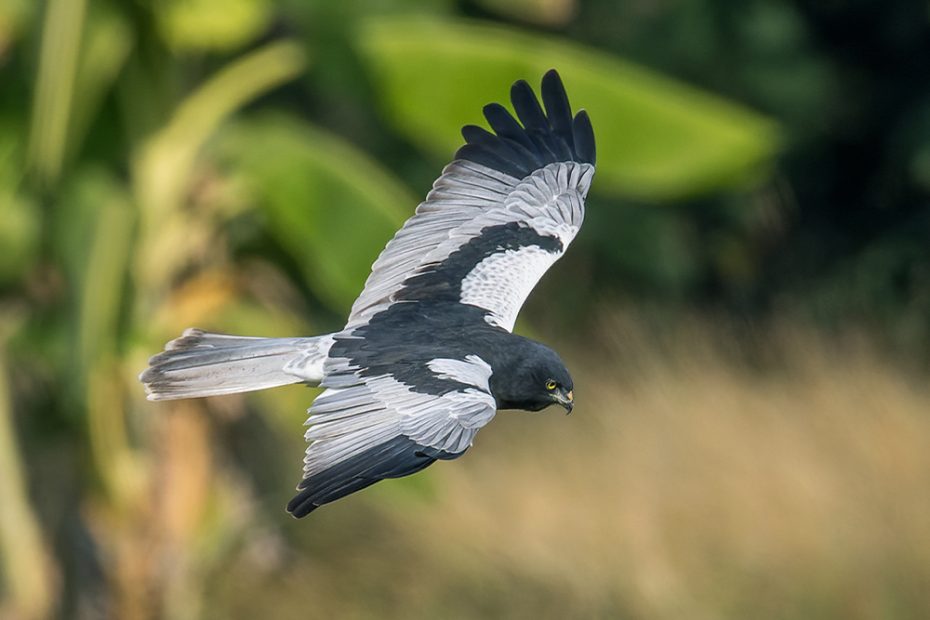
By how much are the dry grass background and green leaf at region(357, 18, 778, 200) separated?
1618mm

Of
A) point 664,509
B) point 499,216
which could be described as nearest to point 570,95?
point 499,216

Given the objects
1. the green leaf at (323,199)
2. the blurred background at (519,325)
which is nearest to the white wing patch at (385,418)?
the blurred background at (519,325)

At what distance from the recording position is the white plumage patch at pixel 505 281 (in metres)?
5.30

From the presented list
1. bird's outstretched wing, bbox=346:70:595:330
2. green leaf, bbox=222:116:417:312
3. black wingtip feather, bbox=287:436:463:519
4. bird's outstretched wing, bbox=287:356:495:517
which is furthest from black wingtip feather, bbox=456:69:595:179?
green leaf, bbox=222:116:417:312

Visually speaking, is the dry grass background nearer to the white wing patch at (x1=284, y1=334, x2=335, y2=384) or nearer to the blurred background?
the blurred background

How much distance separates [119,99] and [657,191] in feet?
8.15

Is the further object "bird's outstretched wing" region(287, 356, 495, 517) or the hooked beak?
the hooked beak

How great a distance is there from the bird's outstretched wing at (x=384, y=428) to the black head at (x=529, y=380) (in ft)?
0.47

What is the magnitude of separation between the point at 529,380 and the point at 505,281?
0.66 meters

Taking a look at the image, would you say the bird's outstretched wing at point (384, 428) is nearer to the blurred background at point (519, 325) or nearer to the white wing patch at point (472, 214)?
the white wing patch at point (472, 214)

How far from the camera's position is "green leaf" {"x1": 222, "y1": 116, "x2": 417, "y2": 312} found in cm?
751

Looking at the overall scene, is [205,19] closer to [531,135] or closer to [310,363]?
[531,135]

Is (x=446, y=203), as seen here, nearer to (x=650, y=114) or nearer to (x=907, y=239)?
(x=650, y=114)

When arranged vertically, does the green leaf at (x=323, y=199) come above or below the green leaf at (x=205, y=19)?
below
